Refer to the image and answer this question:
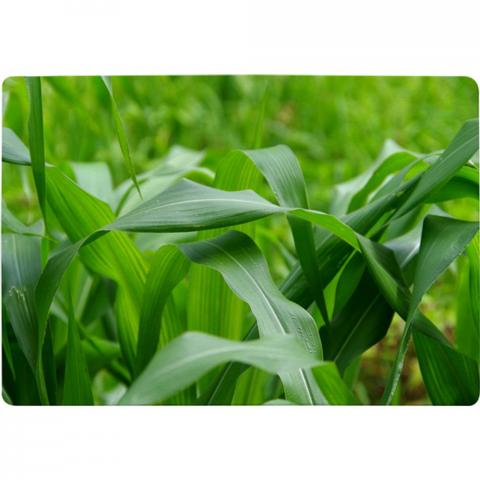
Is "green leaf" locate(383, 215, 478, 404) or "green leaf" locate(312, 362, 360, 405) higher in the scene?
"green leaf" locate(383, 215, 478, 404)

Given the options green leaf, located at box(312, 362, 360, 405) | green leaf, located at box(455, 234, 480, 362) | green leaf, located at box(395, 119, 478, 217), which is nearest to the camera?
green leaf, located at box(312, 362, 360, 405)

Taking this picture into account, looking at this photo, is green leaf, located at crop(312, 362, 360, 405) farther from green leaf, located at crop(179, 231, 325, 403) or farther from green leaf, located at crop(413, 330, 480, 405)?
green leaf, located at crop(413, 330, 480, 405)

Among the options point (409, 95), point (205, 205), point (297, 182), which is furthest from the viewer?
point (409, 95)

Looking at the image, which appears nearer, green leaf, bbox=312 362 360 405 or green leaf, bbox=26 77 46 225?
green leaf, bbox=312 362 360 405

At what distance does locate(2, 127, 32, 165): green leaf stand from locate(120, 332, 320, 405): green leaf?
353mm

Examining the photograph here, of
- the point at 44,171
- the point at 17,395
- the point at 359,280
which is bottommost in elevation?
the point at 17,395

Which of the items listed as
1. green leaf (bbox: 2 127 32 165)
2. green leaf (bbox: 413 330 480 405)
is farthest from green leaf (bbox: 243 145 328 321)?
green leaf (bbox: 2 127 32 165)

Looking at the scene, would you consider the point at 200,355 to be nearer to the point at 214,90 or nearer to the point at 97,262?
the point at 97,262

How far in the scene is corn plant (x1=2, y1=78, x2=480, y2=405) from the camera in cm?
66

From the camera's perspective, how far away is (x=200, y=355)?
1.55ft

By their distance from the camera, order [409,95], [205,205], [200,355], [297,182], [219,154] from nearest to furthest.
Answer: [200,355]
[205,205]
[297,182]
[219,154]
[409,95]

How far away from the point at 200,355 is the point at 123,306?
40 cm

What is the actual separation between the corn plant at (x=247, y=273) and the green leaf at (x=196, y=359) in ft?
0.29

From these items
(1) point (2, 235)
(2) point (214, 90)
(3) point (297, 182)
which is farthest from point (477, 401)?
(2) point (214, 90)
